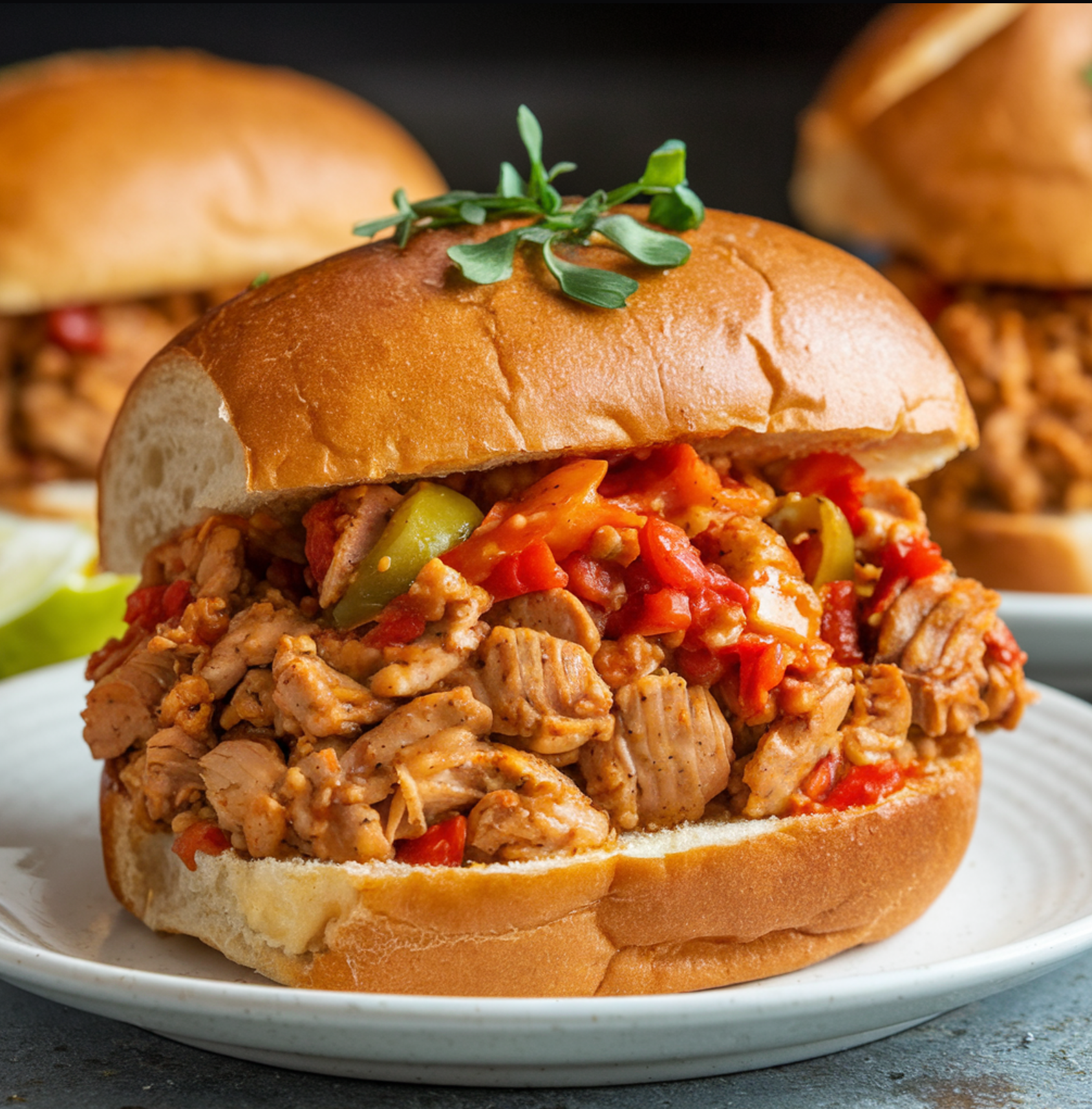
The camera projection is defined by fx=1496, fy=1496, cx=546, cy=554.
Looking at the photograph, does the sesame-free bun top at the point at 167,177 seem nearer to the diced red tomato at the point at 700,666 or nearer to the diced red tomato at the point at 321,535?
the diced red tomato at the point at 321,535

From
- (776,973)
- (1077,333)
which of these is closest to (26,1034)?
(776,973)

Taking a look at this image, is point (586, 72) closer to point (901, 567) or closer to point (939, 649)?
point (901, 567)

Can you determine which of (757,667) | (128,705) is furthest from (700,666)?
(128,705)

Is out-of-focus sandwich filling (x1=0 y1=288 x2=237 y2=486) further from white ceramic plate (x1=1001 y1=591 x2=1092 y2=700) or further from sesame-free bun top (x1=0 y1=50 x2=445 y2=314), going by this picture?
white ceramic plate (x1=1001 y1=591 x2=1092 y2=700)

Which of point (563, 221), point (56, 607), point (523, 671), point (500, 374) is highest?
point (563, 221)

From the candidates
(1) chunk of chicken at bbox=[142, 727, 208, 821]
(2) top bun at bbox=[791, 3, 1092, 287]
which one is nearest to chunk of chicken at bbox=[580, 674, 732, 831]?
(1) chunk of chicken at bbox=[142, 727, 208, 821]

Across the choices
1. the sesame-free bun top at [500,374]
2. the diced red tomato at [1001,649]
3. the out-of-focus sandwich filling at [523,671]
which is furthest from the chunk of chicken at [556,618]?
the diced red tomato at [1001,649]

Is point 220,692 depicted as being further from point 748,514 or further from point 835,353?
point 835,353
